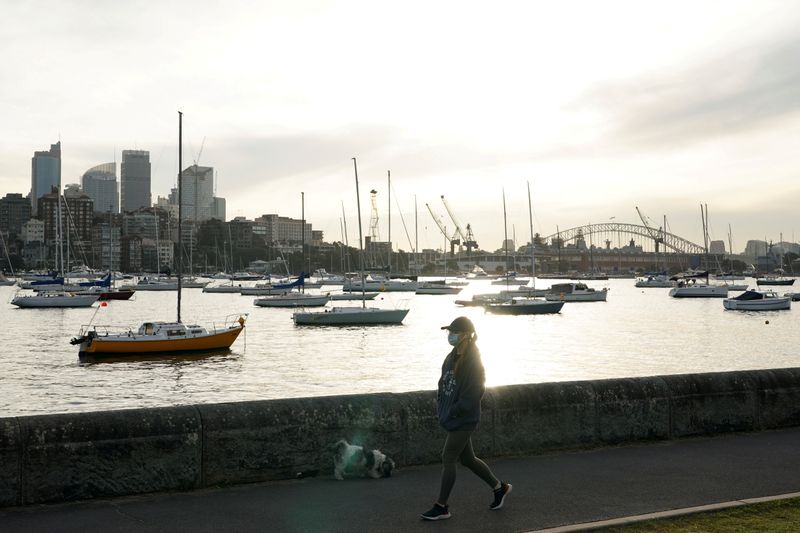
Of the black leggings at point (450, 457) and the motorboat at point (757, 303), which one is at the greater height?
the black leggings at point (450, 457)

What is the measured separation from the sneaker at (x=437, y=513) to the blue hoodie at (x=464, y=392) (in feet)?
2.65

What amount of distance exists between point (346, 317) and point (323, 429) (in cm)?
6984

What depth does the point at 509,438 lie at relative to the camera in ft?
37.5

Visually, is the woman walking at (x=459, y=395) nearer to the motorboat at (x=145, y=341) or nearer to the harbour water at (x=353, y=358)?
the harbour water at (x=353, y=358)

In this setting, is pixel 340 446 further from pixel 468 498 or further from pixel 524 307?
pixel 524 307

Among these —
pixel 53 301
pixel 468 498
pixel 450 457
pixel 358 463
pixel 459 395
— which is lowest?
pixel 468 498

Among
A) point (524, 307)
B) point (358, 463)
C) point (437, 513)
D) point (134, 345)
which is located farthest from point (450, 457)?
point (524, 307)

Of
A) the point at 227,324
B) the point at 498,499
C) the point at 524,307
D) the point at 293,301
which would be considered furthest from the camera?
the point at 293,301

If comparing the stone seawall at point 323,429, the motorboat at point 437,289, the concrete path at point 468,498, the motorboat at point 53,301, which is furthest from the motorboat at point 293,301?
the concrete path at point 468,498

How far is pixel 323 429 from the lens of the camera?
10.4 m

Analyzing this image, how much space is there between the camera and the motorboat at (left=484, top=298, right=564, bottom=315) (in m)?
102

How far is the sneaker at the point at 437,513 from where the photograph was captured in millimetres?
8461

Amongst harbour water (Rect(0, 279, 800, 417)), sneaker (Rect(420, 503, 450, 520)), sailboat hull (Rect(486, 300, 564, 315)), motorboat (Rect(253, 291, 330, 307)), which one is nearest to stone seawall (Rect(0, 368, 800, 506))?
sneaker (Rect(420, 503, 450, 520))

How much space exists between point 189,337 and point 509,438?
44086 millimetres
